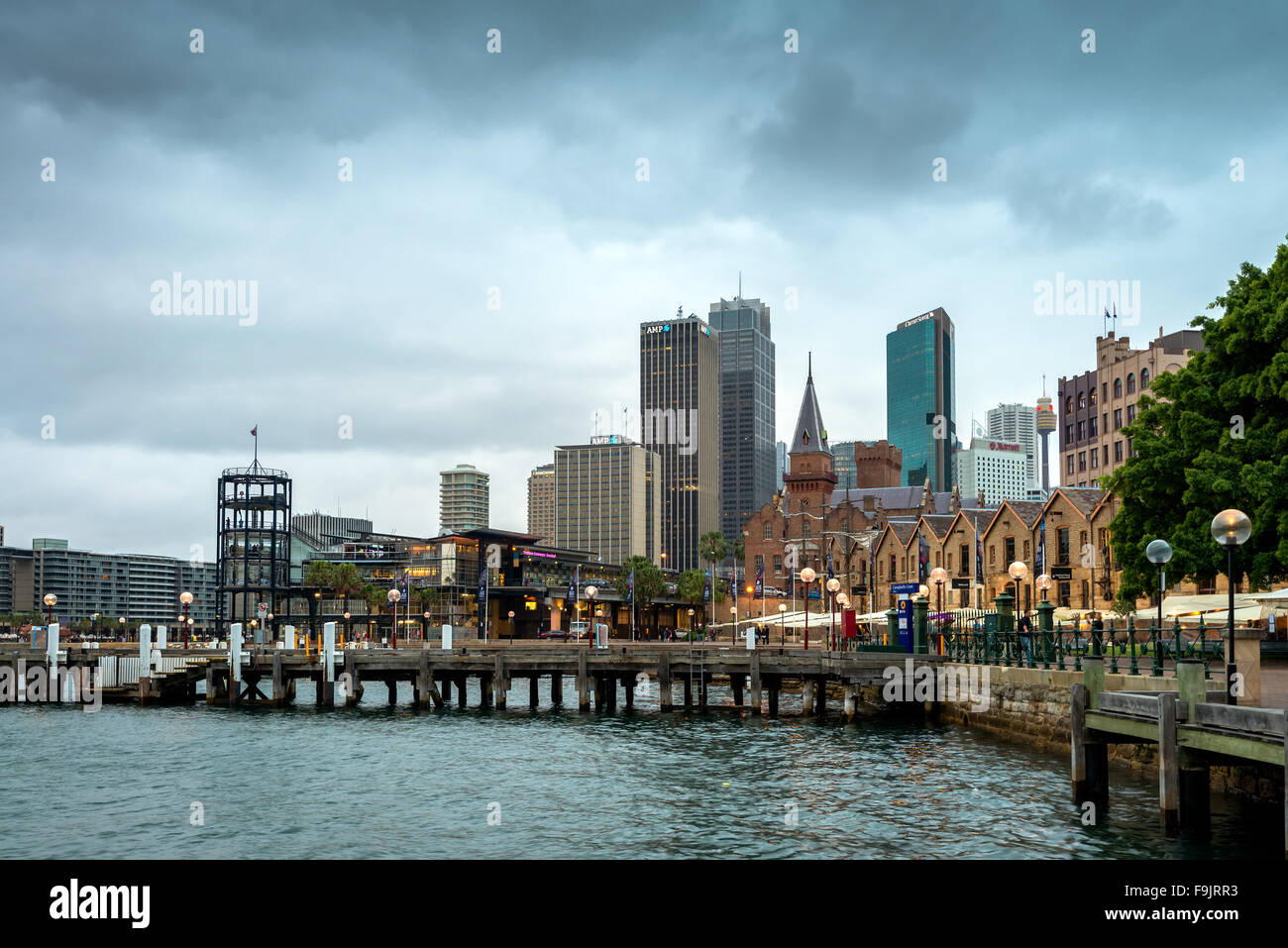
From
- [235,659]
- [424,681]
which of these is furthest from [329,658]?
[424,681]

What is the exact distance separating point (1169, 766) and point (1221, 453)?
20.6m

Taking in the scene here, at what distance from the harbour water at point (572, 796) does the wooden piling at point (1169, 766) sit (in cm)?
47

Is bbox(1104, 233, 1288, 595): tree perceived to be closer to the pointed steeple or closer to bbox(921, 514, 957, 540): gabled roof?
bbox(921, 514, 957, 540): gabled roof

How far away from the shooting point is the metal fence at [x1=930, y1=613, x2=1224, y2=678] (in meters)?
28.6

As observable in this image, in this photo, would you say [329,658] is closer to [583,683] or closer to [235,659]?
[235,659]

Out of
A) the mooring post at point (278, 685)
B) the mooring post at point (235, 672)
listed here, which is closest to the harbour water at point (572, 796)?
the mooring post at point (278, 685)

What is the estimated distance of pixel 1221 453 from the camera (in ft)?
120

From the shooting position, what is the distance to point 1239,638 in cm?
2417

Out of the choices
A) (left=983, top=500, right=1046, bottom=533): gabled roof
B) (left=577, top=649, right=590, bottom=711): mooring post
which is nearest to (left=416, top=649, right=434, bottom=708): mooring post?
(left=577, top=649, right=590, bottom=711): mooring post

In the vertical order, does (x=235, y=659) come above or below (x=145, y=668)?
above

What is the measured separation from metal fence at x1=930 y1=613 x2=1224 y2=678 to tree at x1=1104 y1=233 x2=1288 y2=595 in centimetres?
285
